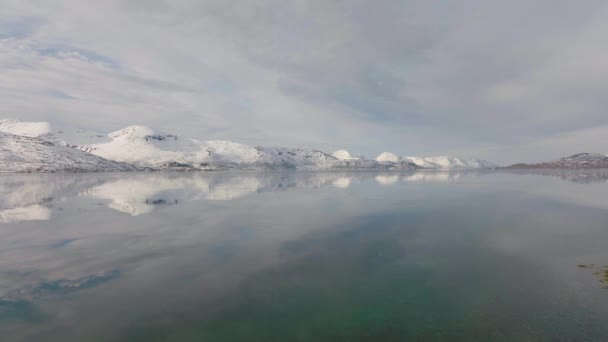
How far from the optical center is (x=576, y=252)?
20.1 m

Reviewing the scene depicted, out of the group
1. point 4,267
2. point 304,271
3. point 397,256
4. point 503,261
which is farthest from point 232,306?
point 503,261

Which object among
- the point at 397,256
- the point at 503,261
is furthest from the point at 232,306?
the point at 503,261

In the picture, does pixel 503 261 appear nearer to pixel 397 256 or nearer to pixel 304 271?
pixel 397 256

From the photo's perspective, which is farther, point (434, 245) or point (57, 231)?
point (57, 231)

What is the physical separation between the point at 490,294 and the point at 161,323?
48.8ft

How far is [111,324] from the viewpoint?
36.0 feet

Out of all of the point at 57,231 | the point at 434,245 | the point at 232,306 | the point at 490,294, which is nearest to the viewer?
the point at 232,306

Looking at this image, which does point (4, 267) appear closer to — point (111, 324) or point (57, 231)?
point (57, 231)

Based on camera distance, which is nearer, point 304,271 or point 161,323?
point 161,323

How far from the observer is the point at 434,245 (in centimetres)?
2191

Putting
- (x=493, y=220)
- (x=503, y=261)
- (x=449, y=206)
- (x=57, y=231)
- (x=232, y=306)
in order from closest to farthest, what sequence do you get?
(x=232, y=306)
(x=503, y=261)
(x=57, y=231)
(x=493, y=220)
(x=449, y=206)

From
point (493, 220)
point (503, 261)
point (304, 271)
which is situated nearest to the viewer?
point (304, 271)

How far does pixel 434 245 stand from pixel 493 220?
15.0 meters

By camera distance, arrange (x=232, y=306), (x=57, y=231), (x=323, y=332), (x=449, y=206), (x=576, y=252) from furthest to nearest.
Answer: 1. (x=449, y=206)
2. (x=57, y=231)
3. (x=576, y=252)
4. (x=232, y=306)
5. (x=323, y=332)
